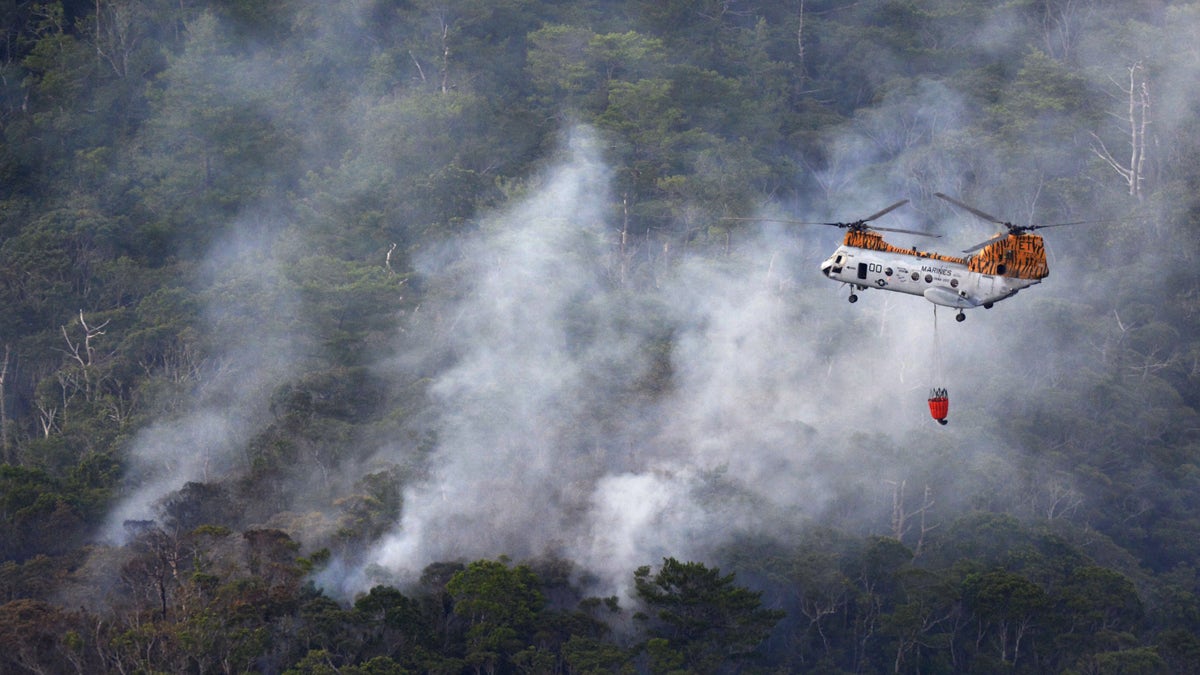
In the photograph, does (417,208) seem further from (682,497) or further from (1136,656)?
(1136,656)

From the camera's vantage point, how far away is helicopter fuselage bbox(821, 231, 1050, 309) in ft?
182

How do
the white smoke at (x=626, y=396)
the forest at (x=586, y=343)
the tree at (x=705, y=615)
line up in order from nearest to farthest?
the tree at (x=705, y=615) < the forest at (x=586, y=343) < the white smoke at (x=626, y=396)

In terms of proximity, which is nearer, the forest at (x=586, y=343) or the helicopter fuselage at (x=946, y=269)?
the helicopter fuselage at (x=946, y=269)

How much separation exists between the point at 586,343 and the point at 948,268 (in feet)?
93.2

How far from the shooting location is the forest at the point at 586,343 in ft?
218

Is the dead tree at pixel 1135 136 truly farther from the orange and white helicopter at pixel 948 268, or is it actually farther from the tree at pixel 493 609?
the tree at pixel 493 609

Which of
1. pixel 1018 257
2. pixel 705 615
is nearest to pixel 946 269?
pixel 1018 257

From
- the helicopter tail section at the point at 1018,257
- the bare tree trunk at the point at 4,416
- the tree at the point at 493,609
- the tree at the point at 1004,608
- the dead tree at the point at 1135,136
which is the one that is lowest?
the tree at the point at 493,609

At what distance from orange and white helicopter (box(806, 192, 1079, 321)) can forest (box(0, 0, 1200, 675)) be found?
27.6 feet

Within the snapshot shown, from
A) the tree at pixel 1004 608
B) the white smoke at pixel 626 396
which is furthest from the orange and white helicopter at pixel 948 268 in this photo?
the white smoke at pixel 626 396

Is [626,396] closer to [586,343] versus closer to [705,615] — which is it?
[586,343]

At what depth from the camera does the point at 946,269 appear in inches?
2231

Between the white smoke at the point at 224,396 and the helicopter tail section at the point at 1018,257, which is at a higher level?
the white smoke at the point at 224,396

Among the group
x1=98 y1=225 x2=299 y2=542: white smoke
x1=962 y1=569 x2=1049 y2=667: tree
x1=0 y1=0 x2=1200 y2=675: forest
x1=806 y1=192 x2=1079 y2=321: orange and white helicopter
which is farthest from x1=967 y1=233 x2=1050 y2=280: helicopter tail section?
x1=98 y1=225 x2=299 y2=542: white smoke
